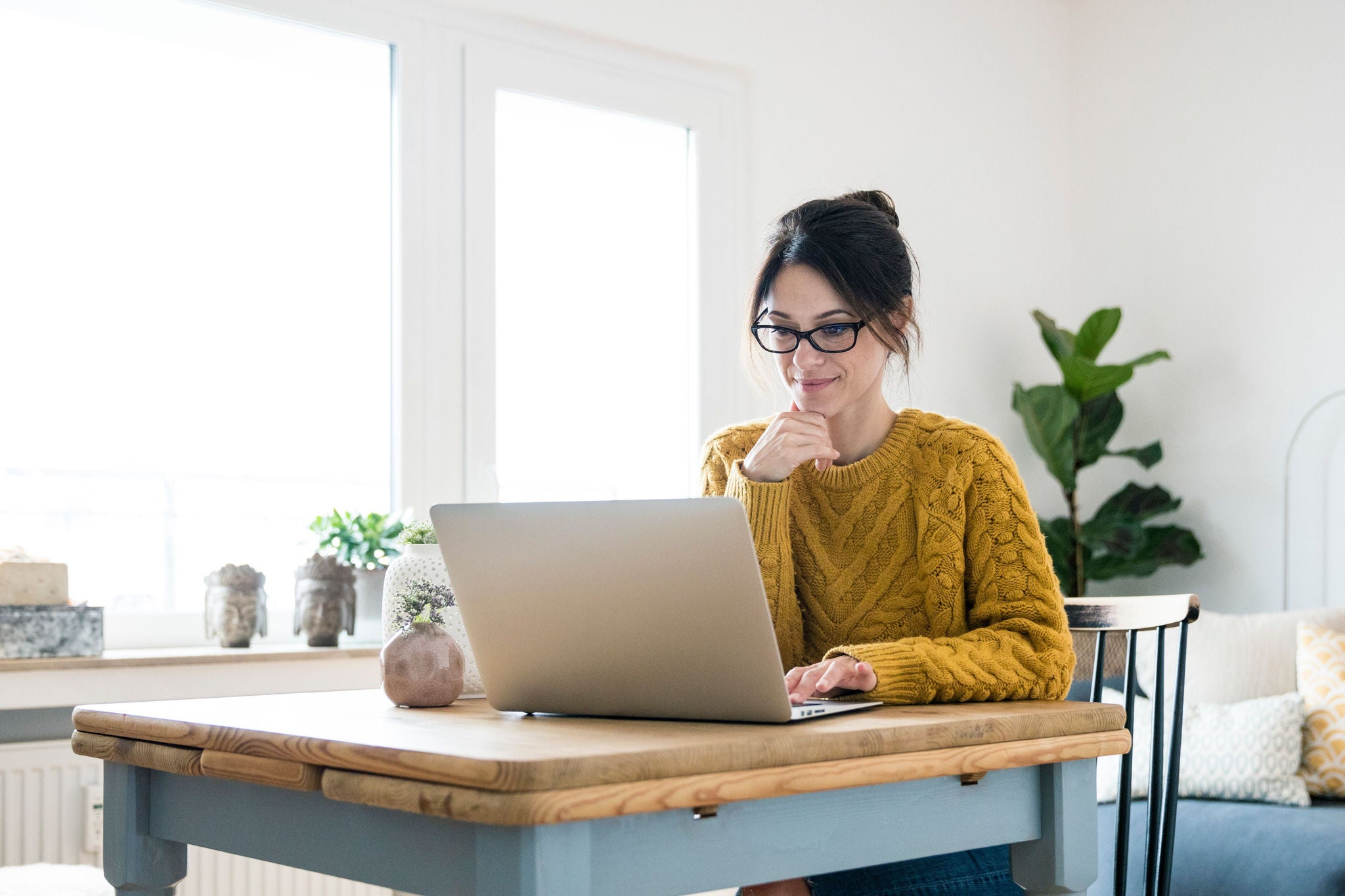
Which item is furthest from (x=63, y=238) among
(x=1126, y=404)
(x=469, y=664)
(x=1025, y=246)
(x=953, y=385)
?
(x=1126, y=404)

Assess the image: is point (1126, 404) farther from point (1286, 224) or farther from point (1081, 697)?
point (1081, 697)

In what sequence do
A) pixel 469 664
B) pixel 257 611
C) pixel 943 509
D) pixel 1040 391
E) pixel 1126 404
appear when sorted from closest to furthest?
pixel 469 664, pixel 943 509, pixel 257 611, pixel 1040 391, pixel 1126 404

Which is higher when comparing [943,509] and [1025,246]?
[1025,246]

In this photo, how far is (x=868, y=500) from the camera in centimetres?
161

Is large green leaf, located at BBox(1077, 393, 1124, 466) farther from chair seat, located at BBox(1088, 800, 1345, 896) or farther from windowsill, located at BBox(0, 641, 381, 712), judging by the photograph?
windowsill, located at BBox(0, 641, 381, 712)

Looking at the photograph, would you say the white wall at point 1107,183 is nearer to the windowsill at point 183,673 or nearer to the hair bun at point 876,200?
the windowsill at point 183,673

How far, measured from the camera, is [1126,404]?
13.0 feet

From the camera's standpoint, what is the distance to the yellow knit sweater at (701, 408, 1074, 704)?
4.69 feet

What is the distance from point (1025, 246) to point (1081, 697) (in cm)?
156

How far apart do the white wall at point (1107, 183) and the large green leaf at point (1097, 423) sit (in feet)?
0.77

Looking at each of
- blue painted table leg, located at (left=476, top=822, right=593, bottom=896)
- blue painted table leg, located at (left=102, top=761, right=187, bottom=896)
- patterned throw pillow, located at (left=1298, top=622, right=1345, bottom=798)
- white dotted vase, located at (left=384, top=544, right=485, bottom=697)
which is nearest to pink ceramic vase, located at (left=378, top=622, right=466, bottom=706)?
white dotted vase, located at (left=384, top=544, right=485, bottom=697)

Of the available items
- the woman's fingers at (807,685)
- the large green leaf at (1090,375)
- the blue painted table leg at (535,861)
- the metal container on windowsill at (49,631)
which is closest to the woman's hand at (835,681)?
the woman's fingers at (807,685)

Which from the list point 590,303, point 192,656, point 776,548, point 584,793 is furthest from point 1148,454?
point 584,793

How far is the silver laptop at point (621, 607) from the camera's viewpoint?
101 centimetres
